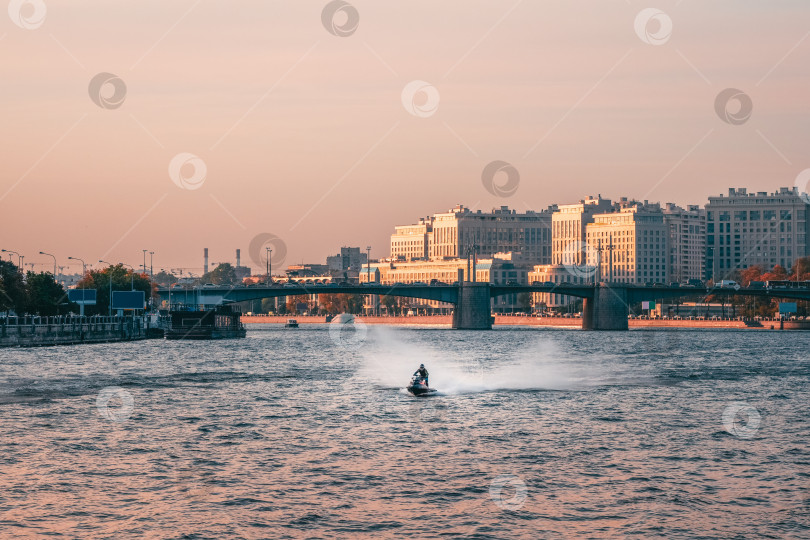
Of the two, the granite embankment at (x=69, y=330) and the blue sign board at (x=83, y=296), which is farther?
the blue sign board at (x=83, y=296)

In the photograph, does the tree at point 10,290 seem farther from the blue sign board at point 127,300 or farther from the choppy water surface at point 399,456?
the choppy water surface at point 399,456

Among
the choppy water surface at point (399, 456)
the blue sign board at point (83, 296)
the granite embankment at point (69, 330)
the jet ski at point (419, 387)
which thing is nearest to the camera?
the choppy water surface at point (399, 456)

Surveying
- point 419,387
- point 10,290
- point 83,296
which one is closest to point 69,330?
point 10,290

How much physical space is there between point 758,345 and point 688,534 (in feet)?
451

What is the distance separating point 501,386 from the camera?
84.0 metres

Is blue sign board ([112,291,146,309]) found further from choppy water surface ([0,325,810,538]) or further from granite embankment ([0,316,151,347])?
choppy water surface ([0,325,810,538])

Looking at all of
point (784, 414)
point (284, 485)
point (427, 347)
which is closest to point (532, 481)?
point (284, 485)

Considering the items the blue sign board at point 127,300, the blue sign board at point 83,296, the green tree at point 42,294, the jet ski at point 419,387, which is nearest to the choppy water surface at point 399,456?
the jet ski at point 419,387

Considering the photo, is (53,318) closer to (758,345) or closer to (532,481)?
(758,345)

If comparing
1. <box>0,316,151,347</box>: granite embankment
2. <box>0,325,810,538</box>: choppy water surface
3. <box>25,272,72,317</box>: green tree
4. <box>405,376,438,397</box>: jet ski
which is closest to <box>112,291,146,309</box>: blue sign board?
<box>0,316,151,347</box>: granite embankment

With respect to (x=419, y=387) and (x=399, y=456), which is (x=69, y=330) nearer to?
(x=419, y=387)

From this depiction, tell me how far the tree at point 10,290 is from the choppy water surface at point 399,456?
4725cm

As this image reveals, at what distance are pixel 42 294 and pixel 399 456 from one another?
125833 millimetres

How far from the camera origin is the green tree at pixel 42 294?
157 m
